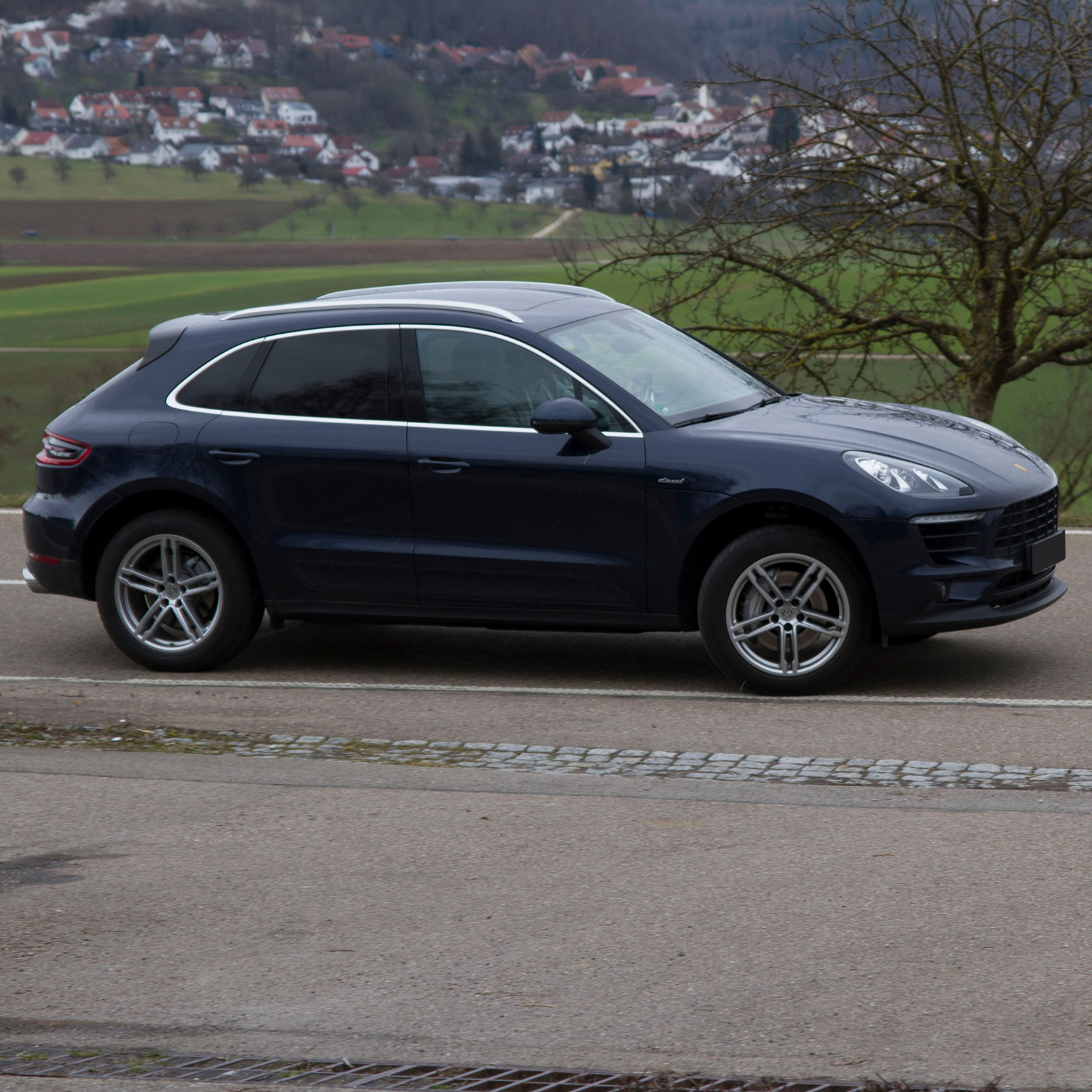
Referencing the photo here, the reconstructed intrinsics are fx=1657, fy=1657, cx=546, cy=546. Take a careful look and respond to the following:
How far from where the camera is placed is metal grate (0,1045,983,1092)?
11.8 feet

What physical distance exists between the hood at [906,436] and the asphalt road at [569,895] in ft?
3.21

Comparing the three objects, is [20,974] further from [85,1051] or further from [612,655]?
[612,655]

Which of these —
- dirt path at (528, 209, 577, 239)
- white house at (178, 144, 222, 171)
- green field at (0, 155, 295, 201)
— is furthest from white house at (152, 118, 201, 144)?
dirt path at (528, 209, 577, 239)

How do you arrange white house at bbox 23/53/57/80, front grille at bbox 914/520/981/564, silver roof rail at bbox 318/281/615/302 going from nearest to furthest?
front grille at bbox 914/520/981/564 < silver roof rail at bbox 318/281/615/302 < white house at bbox 23/53/57/80

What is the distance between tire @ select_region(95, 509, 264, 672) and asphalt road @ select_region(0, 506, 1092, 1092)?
592 mm

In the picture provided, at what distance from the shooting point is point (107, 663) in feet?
27.8

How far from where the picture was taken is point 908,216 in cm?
1502

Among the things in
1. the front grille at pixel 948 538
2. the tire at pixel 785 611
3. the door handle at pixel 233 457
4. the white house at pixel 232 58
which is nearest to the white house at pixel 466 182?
the white house at pixel 232 58

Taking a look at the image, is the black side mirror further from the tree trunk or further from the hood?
the tree trunk

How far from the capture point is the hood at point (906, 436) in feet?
23.7

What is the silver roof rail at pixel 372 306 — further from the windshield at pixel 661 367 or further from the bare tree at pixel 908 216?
the bare tree at pixel 908 216

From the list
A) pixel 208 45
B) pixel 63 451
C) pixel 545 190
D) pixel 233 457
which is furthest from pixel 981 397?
pixel 208 45

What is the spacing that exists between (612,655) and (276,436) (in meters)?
2.02

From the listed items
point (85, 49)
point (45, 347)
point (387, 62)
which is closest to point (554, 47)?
point (387, 62)
